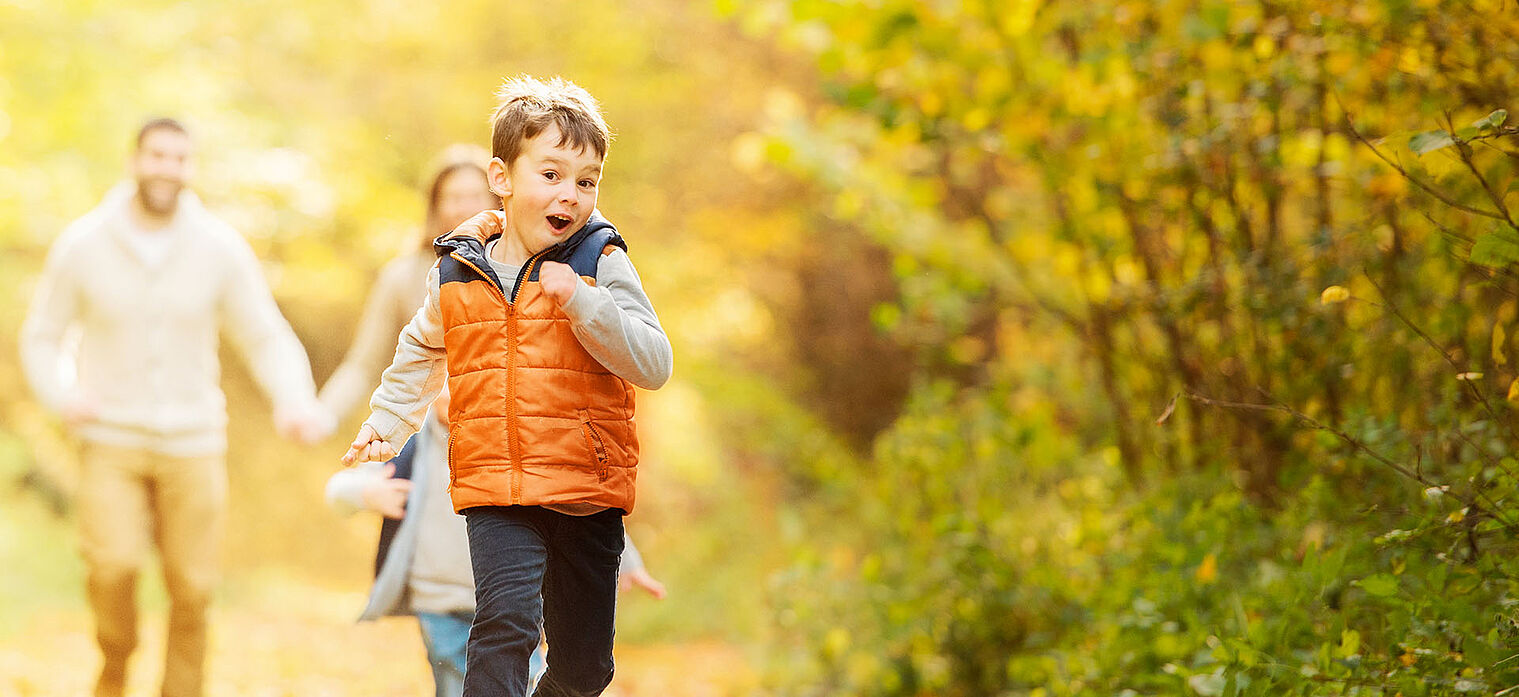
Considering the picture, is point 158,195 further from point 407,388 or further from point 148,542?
point 407,388

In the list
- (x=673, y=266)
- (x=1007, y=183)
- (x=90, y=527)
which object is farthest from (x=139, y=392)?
(x=673, y=266)

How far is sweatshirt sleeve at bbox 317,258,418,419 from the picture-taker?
14.9ft

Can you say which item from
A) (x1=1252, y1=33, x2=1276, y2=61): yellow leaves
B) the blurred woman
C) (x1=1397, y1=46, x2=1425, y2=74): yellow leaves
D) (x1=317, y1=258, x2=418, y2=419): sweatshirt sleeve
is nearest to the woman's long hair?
the blurred woman

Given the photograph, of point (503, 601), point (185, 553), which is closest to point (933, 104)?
point (185, 553)

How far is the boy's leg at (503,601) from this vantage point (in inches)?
118

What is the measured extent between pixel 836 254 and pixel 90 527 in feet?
29.5

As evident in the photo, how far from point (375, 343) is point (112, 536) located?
1.41 metres

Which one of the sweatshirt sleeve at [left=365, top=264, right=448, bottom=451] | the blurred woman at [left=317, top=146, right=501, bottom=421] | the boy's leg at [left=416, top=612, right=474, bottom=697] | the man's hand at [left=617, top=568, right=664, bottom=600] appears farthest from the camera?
the blurred woman at [left=317, top=146, right=501, bottom=421]

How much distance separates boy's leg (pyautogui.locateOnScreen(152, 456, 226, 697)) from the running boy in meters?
2.49

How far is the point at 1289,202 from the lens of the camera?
6.88 metres

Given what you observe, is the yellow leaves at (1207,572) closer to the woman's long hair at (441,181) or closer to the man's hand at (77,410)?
the woman's long hair at (441,181)

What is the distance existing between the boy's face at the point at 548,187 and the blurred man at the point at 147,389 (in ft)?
7.61

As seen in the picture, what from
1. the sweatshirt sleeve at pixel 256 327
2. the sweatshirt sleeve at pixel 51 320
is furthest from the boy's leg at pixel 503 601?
the sweatshirt sleeve at pixel 51 320

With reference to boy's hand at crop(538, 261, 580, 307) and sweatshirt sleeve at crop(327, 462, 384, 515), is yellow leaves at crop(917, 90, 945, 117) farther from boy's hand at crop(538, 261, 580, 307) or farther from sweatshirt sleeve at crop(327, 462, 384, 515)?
boy's hand at crop(538, 261, 580, 307)
